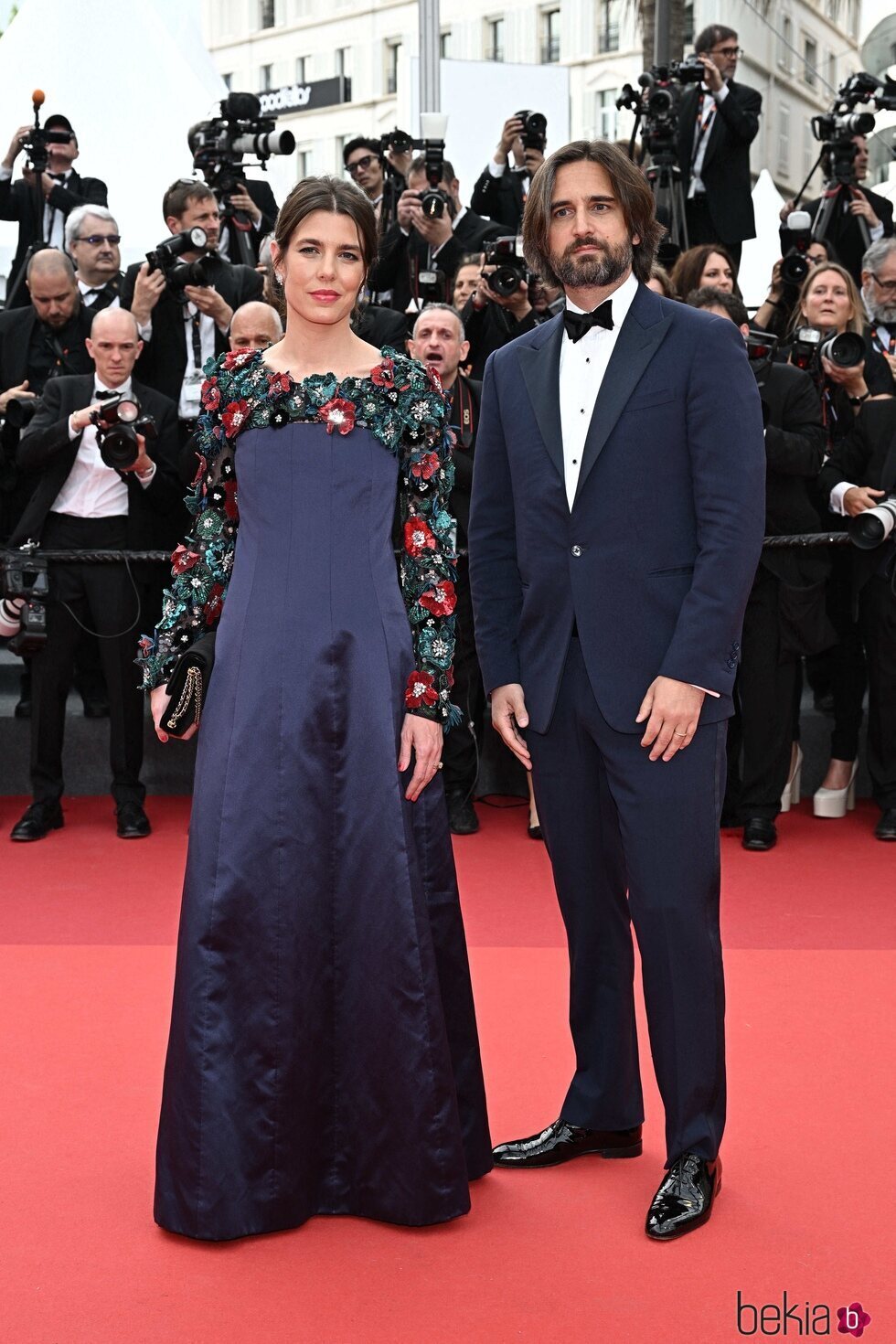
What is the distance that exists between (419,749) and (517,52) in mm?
34223

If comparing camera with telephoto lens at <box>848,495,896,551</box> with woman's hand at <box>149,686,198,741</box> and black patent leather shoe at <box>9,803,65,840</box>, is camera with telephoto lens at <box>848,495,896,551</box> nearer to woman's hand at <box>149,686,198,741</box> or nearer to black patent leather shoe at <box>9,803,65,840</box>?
black patent leather shoe at <box>9,803,65,840</box>

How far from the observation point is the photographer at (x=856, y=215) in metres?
7.13

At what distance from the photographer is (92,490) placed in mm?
5766

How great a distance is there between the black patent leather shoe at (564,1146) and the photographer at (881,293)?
148 inches

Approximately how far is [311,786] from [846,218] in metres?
5.42

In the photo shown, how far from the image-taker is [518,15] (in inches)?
1352

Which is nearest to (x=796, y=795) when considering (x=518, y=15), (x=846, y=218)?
(x=846, y=218)

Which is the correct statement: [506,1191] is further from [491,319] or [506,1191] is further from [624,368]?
[491,319]

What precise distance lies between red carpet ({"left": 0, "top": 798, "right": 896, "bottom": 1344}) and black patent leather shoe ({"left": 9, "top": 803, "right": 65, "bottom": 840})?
988 millimetres

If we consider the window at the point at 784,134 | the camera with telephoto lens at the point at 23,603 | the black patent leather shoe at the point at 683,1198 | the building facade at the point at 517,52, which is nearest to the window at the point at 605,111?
the building facade at the point at 517,52

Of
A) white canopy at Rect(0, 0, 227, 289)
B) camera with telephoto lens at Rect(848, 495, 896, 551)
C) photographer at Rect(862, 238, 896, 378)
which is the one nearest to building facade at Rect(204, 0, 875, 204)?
white canopy at Rect(0, 0, 227, 289)

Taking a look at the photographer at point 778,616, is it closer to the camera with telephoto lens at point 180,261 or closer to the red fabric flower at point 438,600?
the camera with telephoto lens at point 180,261

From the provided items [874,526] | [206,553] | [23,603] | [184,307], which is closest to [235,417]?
[206,553]

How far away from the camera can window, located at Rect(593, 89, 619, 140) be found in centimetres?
3259
